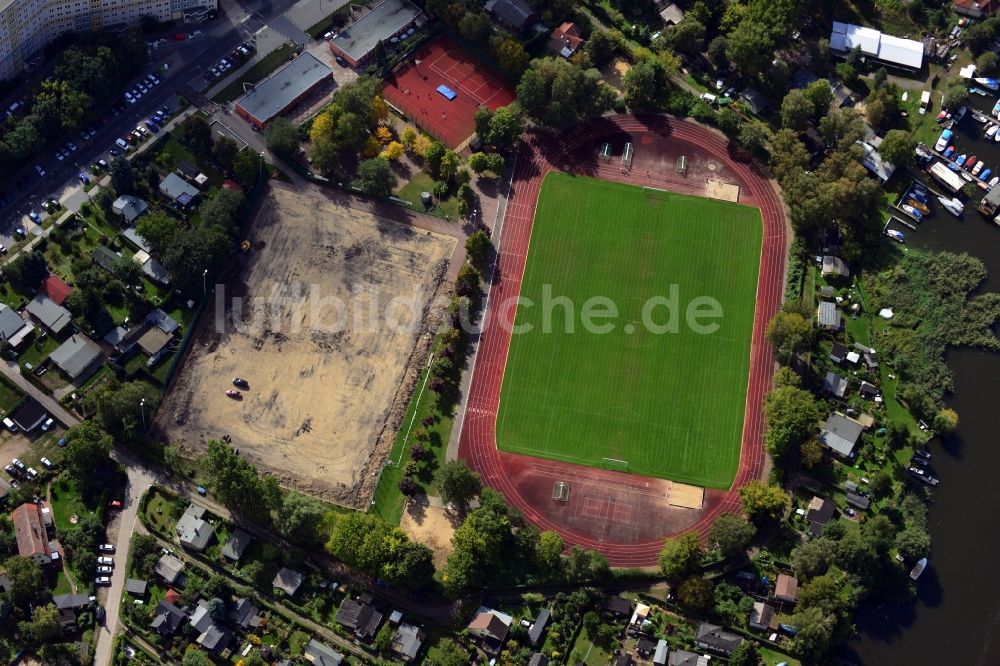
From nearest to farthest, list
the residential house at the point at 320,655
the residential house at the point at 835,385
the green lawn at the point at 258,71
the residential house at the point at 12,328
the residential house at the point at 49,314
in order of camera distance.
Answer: the residential house at the point at 320,655, the residential house at the point at 12,328, the residential house at the point at 49,314, the residential house at the point at 835,385, the green lawn at the point at 258,71

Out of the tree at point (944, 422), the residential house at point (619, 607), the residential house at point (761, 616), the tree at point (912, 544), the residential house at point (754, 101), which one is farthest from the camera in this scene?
the residential house at point (754, 101)

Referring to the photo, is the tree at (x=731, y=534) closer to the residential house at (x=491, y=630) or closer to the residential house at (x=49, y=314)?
the residential house at (x=491, y=630)

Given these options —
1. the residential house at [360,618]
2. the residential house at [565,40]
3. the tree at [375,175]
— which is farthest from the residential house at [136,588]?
the residential house at [565,40]

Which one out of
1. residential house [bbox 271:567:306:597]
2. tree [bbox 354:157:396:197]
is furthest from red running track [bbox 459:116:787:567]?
residential house [bbox 271:567:306:597]

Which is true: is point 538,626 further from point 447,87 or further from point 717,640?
point 447,87

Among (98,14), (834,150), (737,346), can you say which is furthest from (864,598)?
(98,14)
